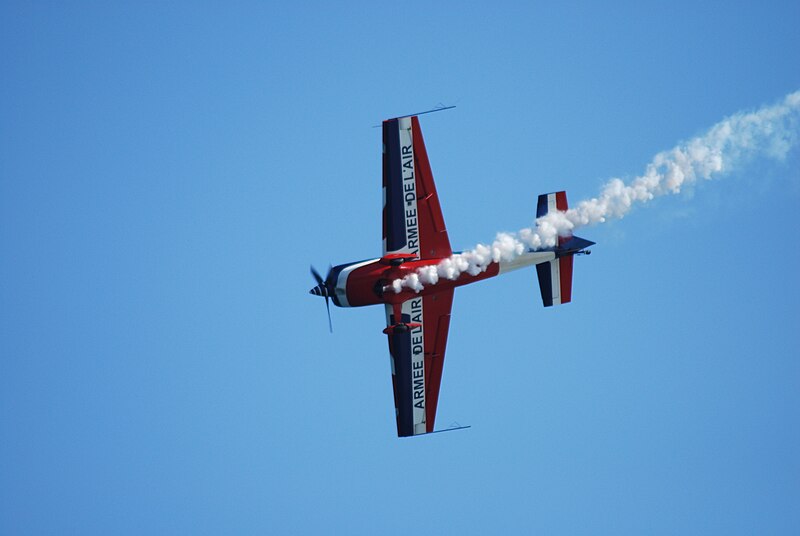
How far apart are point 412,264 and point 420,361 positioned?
327 cm

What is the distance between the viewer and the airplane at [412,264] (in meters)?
42.9

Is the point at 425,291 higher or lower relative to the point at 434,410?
higher

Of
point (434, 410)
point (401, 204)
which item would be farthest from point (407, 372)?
point (401, 204)

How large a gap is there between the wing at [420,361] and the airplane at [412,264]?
3cm

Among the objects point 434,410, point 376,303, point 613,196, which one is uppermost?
point 613,196

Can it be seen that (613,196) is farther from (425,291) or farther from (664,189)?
(425,291)

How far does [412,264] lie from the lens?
1698 inches

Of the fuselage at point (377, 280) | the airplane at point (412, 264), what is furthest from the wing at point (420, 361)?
the fuselage at point (377, 280)

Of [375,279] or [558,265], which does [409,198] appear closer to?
[375,279]

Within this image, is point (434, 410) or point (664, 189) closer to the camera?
point (664, 189)

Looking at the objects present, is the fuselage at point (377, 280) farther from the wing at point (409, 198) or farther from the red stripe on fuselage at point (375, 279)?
the wing at point (409, 198)

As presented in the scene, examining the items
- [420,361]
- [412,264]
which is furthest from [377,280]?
[420,361]

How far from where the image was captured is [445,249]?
43.3 meters

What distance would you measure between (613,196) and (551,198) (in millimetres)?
1920
